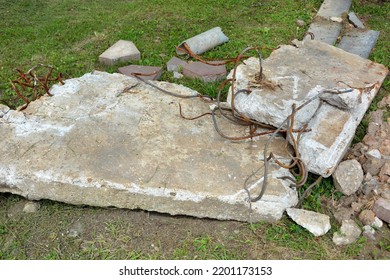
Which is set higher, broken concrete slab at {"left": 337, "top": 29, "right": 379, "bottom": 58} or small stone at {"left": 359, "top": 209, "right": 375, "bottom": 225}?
small stone at {"left": 359, "top": 209, "right": 375, "bottom": 225}

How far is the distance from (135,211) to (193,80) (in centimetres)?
199

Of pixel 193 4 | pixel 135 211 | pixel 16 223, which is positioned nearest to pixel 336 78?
pixel 135 211

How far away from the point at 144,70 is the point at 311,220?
2.64 meters

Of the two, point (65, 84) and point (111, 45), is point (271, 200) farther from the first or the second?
point (111, 45)

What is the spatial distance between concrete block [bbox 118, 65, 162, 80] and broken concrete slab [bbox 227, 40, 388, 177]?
1186 millimetres

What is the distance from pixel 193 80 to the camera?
497 centimetres

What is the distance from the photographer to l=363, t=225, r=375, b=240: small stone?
3.26 metres

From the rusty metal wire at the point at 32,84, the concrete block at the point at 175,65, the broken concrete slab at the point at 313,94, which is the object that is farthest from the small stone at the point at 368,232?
the rusty metal wire at the point at 32,84

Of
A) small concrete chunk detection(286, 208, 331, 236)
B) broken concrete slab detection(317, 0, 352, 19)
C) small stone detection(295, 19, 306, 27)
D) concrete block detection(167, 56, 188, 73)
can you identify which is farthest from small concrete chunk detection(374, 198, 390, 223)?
broken concrete slab detection(317, 0, 352, 19)

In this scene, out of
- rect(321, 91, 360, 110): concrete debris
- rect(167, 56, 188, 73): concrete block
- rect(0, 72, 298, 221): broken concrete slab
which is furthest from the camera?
rect(167, 56, 188, 73): concrete block

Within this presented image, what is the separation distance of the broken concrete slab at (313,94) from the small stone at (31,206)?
1.82m

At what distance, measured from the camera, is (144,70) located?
198 inches

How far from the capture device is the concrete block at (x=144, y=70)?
4918 millimetres

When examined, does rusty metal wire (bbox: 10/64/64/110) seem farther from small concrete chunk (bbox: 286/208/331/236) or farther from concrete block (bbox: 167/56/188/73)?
small concrete chunk (bbox: 286/208/331/236)
